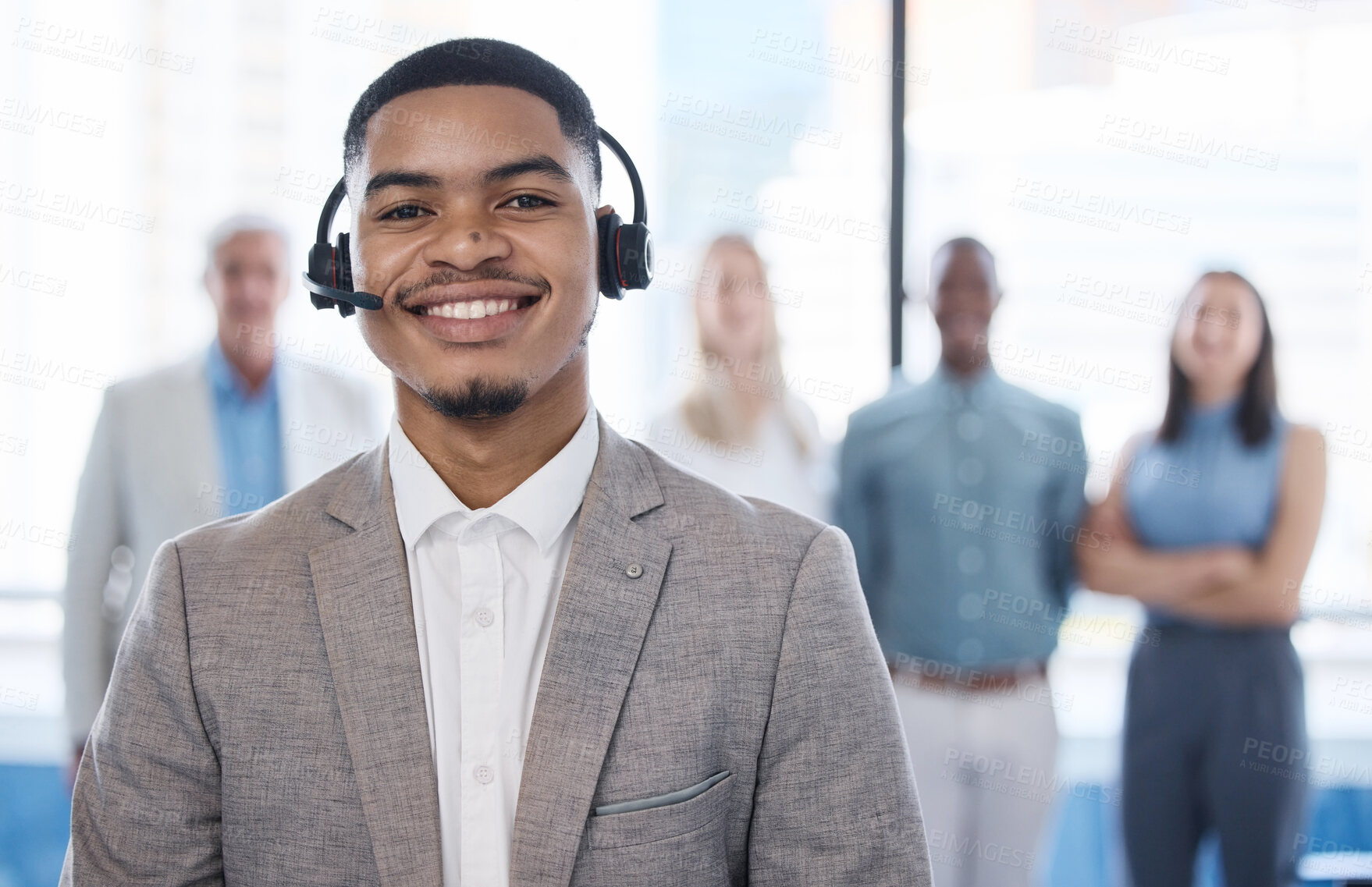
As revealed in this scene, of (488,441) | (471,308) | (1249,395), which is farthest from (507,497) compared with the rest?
(1249,395)

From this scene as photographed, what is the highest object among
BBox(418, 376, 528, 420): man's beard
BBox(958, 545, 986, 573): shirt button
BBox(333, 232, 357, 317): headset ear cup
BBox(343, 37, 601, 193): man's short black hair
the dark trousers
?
BBox(343, 37, 601, 193): man's short black hair

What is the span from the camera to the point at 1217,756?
92.0 inches

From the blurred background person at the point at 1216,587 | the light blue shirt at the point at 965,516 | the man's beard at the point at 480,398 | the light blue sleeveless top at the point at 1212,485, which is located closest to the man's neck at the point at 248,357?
the light blue shirt at the point at 965,516

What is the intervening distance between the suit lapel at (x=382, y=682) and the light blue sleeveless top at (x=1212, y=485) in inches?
78.3

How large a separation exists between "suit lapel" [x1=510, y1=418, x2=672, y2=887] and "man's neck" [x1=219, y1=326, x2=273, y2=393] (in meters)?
1.73

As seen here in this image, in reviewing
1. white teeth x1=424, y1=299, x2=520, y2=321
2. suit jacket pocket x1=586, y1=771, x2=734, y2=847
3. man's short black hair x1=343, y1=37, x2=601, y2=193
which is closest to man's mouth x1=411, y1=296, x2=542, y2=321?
white teeth x1=424, y1=299, x2=520, y2=321

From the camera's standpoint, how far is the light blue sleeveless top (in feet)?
7.94

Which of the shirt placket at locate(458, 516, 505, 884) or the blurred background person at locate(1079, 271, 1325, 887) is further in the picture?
the blurred background person at locate(1079, 271, 1325, 887)

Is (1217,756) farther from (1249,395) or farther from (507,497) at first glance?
(507,497)

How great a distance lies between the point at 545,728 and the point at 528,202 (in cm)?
52

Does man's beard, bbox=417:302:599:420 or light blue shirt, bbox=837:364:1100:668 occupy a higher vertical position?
man's beard, bbox=417:302:599:420

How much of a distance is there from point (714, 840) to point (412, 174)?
2.35ft

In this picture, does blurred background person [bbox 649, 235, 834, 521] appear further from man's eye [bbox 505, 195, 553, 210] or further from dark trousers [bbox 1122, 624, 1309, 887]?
man's eye [bbox 505, 195, 553, 210]

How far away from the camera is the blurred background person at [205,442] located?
91.2 inches
